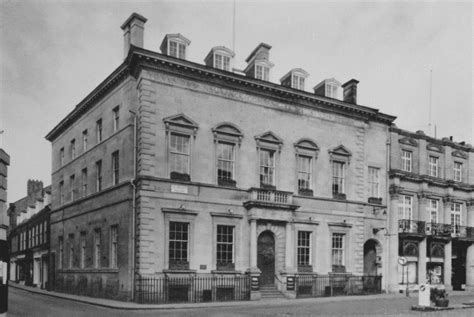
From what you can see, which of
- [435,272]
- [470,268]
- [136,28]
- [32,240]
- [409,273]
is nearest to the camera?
[136,28]

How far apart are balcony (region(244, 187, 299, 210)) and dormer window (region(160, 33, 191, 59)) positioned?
8.68 metres

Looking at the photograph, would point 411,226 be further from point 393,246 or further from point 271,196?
point 271,196

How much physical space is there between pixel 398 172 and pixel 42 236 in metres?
31.7

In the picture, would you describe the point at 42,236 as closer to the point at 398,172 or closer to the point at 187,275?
the point at 187,275

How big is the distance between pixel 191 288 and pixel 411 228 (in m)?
18.4

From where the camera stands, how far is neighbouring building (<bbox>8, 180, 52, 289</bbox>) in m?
43.5

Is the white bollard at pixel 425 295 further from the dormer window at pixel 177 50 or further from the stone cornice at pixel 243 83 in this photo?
the dormer window at pixel 177 50

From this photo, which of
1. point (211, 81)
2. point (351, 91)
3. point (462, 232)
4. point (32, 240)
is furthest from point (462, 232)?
point (32, 240)

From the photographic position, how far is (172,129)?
85.7 ft

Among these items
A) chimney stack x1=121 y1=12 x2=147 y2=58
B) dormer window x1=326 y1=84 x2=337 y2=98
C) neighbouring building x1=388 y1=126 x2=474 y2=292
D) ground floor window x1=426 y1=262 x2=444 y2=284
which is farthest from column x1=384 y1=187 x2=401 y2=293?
chimney stack x1=121 y1=12 x2=147 y2=58

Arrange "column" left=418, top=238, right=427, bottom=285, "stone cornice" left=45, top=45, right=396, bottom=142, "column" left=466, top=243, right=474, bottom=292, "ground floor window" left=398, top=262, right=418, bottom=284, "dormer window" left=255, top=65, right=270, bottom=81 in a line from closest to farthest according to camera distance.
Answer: "stone cornice" left=45, top=45, right=396, bottom=142 → "dormer window" left=255, top=65, right=270, bottom=81 → "ground floor window" left=398, top=262, right=418, bottom=284 → "column" left=418, top=238, right=427, bottom=285 → "column" left=466, top=243, right=474, bottom=292

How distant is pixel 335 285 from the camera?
1212 inches

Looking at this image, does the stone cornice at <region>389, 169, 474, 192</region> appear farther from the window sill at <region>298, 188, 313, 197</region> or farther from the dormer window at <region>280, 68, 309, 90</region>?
the dormer window at <region>280, 68, 309, 90</region>

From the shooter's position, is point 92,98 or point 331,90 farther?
point 331,90
